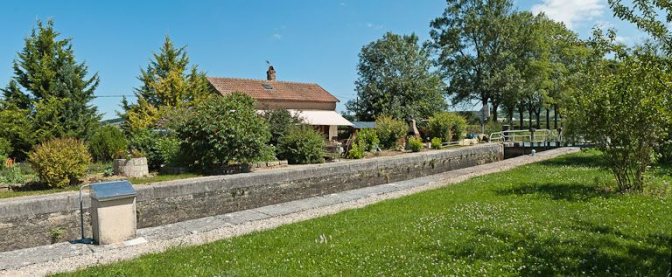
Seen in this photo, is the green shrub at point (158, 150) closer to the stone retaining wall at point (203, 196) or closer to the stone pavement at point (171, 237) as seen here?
the stone retaining wall at point (203, 196)

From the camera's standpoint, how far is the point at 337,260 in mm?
4305

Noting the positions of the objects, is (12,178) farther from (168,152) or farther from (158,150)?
(168,152)

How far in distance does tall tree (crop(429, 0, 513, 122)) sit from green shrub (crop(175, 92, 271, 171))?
86.8 feet

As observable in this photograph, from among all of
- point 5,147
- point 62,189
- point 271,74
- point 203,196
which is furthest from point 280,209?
point 271,74

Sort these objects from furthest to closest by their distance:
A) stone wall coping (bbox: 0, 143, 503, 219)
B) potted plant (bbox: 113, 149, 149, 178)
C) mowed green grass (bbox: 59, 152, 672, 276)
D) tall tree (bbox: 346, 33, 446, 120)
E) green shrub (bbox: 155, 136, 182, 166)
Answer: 1. tall tree (bbox: 346, 33, 446, 120)
2. green shrub (bbox: 155, 136, 182, 166)
3. potted plant (bbox: 113, 149, 149, 178)
4. stone wall coping (bbox: 0, 143, 503, 219)
5. mowed green grass (bbox: 59, 152, 672, 276)

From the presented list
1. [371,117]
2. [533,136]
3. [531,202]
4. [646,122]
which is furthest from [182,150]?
[371,117]

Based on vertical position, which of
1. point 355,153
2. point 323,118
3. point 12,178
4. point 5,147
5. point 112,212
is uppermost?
point 323,118

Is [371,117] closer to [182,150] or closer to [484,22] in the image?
[484,22]

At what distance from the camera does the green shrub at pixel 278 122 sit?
14.0m

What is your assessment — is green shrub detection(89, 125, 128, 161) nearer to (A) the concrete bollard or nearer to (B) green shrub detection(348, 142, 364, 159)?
(A) the concrete bollard

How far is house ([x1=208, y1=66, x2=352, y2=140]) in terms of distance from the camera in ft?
78.7

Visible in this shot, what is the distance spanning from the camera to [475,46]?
114 ft

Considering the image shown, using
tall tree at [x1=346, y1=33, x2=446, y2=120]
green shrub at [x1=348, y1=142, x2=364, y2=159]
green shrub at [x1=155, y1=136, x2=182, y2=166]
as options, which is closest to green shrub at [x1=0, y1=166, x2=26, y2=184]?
green shrub at [x1=155, y1=136, x2=182, y2=166]

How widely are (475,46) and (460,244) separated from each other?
110 ft
